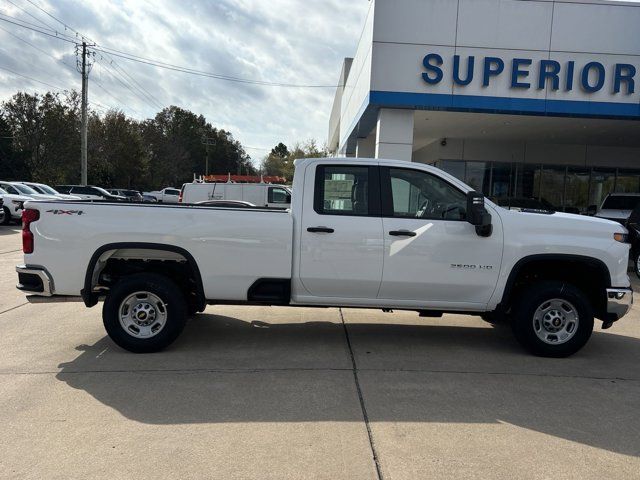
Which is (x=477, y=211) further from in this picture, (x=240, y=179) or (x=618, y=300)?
(x=240, y=179)

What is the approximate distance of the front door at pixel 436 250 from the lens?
16.8 ft

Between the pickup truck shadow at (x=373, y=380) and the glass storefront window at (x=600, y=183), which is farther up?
the glass storefront window at (x=600, y=183)

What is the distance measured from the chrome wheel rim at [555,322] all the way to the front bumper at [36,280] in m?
5.03

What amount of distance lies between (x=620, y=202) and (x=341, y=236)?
13.2 metres

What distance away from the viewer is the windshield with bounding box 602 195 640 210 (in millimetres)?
14836

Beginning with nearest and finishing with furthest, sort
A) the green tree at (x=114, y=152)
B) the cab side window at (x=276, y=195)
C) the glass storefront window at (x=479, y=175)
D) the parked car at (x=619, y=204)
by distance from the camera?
the parked car at (x=619, y=204) → the cab side window at (x=276, y=195) → the glass storefront window at (x=479, y=175) → the green tree at (x=114, y=152)

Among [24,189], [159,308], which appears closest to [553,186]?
[159,308]

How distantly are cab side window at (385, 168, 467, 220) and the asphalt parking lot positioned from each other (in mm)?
1518

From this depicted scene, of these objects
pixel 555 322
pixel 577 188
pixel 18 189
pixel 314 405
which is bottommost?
pixel 314 405

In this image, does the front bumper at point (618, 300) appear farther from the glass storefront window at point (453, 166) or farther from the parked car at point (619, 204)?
the glass storefront window at point (453, 166)

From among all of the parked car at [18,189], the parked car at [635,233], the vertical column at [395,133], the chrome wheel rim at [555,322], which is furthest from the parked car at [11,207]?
the parked car at [635,233]

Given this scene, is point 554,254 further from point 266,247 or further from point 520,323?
point 266,247

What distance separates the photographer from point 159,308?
5.27 m

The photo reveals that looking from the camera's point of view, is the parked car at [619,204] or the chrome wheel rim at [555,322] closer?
the chrome wheel rim at [555,322]
